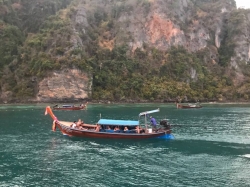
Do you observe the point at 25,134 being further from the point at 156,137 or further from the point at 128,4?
the point at 128,4

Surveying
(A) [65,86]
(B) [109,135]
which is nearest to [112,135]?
(B) [109,135]

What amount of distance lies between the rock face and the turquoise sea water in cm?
6477

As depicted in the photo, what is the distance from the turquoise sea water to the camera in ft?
85.0

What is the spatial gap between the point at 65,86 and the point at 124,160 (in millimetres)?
86785

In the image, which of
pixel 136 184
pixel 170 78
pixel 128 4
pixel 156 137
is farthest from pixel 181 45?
pixel 136 184

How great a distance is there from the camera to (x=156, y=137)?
148 ft

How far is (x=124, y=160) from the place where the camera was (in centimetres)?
3238

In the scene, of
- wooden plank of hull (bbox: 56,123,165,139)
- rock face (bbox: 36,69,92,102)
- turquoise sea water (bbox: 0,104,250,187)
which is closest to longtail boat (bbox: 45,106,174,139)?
wooden plank of hull (bbox: 56,123,165,139)

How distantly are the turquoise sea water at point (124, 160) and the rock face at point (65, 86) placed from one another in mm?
64768

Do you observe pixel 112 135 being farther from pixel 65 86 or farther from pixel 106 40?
pixel 106 40

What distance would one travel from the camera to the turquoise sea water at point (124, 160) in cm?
2592

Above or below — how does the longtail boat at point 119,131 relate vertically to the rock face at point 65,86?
below

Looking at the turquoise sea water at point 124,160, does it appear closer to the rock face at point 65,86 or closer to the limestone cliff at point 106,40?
the rock face at point 65,86

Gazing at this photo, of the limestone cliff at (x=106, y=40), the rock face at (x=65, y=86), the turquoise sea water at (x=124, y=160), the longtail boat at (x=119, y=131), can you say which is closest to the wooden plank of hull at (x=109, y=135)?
the longtail boat at (x=119, y=131)
